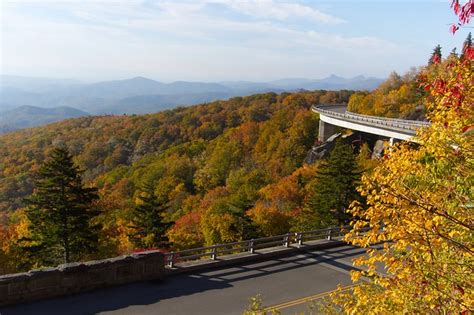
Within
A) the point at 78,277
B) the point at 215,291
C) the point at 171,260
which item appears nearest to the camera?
the point at 78,277

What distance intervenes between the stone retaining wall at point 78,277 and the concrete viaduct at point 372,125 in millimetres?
36210

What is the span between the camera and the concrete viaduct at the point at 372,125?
178 ft

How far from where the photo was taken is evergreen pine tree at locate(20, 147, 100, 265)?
25.2 metres

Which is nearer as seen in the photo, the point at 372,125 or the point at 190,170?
the point at 372,125

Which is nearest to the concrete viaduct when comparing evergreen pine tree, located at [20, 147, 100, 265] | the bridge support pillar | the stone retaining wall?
the bridge support pillar

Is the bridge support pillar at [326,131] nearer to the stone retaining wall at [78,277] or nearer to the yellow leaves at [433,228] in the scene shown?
the stone retaining wall at [78,277]

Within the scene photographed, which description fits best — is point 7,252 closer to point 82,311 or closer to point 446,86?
point 82,311

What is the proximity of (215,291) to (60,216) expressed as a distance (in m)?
15.2

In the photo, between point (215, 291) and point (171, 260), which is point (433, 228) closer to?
point (215, 291)

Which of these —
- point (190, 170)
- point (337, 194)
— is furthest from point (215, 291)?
point (190, 170)

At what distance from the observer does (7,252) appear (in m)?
32.1

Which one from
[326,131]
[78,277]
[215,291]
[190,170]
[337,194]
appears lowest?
[190,170]

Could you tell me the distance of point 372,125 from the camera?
61719mm

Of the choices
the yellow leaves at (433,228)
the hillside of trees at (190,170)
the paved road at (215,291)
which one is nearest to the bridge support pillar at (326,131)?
the hillside of trees at (190,170)
